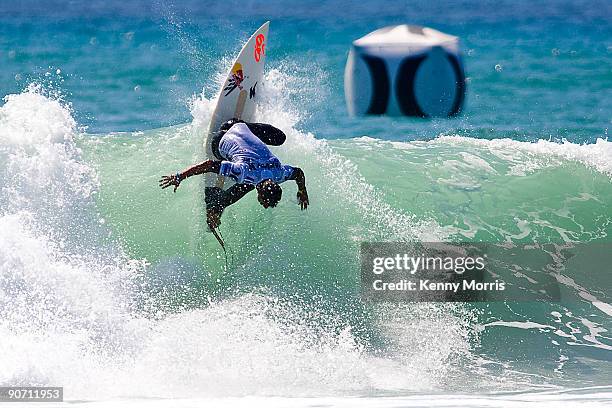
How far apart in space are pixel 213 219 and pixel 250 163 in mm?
642

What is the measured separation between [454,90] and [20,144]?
3.26 m

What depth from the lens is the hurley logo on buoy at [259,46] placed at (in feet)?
21.7

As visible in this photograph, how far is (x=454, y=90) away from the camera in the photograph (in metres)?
6.24

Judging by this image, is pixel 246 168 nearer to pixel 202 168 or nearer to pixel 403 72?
pixel 202 168

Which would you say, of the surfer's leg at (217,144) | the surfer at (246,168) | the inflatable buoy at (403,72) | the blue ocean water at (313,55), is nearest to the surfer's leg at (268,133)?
the surfer at (246,168)

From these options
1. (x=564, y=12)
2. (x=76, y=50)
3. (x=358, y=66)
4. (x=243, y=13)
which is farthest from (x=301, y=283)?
(x=564, y=12)

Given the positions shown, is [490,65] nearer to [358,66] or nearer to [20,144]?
[358,66]

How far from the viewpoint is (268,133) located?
6430 millimetres

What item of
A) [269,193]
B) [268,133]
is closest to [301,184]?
[269,193]

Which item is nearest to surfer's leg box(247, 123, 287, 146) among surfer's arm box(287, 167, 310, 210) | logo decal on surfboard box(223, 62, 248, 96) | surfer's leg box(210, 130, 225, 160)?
surfer's leg box(210, 130, 225, 160)

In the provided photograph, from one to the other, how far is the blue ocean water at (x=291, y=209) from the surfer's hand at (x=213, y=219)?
0.90 ft

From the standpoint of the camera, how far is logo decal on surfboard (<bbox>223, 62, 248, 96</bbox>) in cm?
646

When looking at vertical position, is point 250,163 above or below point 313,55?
below

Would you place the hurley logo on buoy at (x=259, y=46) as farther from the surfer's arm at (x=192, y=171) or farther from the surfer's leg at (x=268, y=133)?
the surfer's arm at (x=192, y=171)
